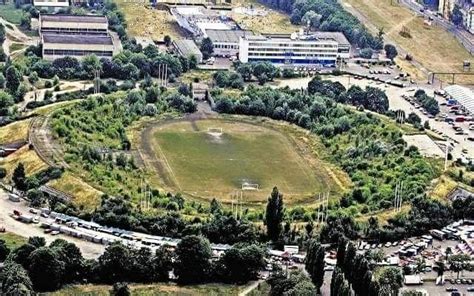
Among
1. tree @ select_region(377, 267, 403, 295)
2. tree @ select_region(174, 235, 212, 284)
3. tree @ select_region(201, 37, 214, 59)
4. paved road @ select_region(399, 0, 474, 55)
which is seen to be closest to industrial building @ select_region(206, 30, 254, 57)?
tree @ select_region(201, 37, 214, 59)

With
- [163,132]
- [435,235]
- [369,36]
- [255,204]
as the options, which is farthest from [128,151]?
[369,36]

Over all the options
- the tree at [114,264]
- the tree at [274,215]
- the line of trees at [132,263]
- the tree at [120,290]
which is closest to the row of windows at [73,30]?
the tree at [274,215]

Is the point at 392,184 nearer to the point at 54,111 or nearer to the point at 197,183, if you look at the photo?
the point at 197,183

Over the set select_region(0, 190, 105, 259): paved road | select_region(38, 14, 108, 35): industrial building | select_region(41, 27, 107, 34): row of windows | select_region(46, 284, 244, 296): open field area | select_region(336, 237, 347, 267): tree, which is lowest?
select_region(46, 284, 244, 296): open field area

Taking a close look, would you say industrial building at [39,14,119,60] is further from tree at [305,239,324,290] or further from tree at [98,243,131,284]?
tree at [305,239,324,290]

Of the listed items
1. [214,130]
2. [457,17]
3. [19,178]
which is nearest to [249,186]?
[214,130]

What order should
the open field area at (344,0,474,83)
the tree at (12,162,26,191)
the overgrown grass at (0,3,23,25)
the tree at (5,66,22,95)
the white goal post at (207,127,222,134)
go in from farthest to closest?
the overgrown grass at (0,3,23,25)
the open field area at (344,0,474,83)
the tree at (5,66,22,95)
the white goal post at (207,127,222,134)
the tree at (12,162,26,191)

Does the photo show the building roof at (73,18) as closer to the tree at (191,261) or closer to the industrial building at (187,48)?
the industrial building at (187,48)
